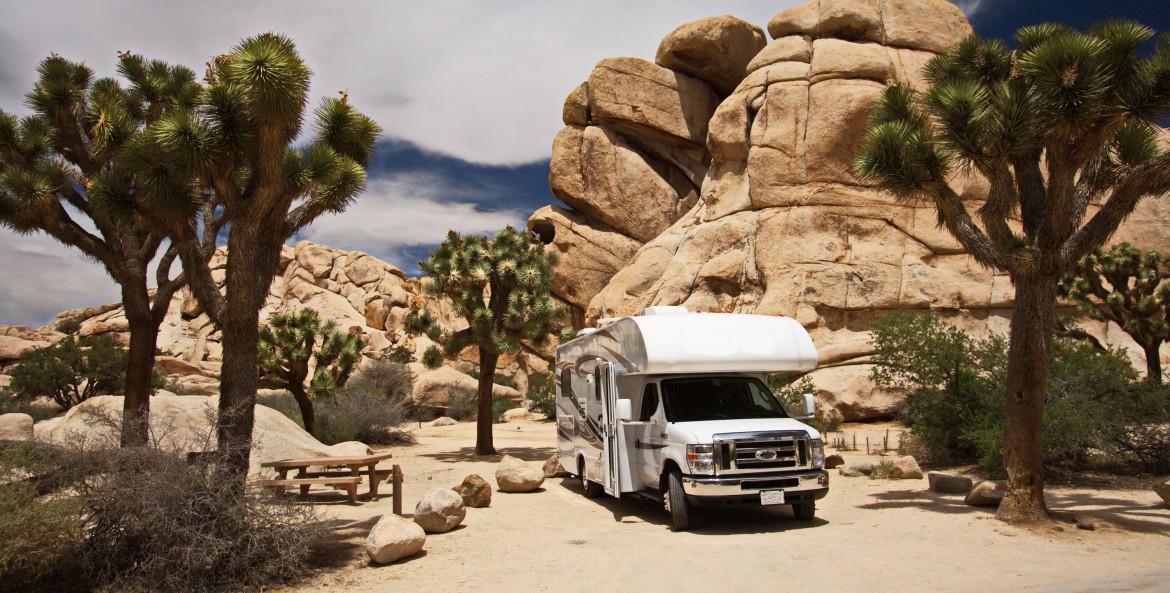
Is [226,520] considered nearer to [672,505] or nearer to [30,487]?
[30,487]

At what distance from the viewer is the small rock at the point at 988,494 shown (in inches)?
416

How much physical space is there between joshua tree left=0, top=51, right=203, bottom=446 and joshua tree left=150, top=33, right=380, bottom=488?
12.9ft

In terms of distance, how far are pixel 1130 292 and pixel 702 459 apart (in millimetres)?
23202

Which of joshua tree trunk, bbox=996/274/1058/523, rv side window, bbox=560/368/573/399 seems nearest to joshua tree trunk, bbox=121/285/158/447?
rv side window, bbox=560/368/573/399

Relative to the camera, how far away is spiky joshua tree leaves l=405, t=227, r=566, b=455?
66.8 ft

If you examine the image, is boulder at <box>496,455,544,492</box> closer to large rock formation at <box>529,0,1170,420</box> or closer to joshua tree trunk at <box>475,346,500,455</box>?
joshua tree trunk at <box>475,346,500,455</box>

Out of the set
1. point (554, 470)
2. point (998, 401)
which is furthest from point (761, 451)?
point (554, 470)

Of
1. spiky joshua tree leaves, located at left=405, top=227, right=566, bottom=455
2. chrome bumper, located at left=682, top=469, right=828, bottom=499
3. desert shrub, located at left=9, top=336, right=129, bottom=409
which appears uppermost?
spiky joshua tree leaves, located at left=405, top=227, right=566, bottom=455

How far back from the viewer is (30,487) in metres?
6.12

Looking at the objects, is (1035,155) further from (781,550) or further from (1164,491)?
(781,550)

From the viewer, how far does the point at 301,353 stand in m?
21.8

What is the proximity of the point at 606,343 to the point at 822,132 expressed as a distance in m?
20.8

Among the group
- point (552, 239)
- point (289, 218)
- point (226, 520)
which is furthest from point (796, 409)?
point (552, 239)

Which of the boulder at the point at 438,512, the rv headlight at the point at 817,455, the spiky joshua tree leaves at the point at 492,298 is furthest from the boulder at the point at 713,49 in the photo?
the boulder at the point at 438,512
